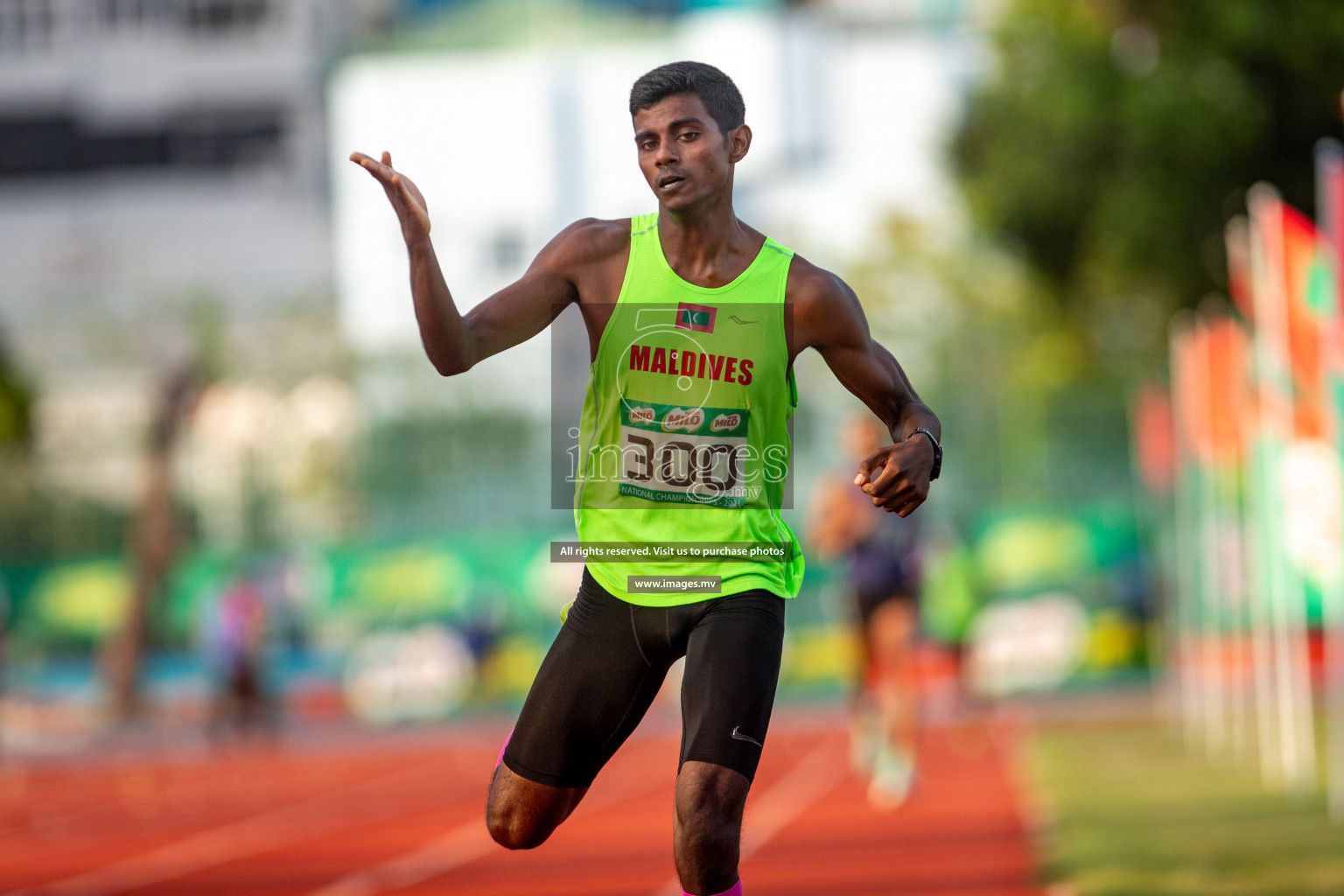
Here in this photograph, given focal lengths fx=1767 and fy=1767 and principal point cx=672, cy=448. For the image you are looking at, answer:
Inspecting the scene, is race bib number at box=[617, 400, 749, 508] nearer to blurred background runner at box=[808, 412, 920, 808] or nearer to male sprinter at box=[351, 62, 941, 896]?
male sprinter at box=[351, 62, 941, 896]

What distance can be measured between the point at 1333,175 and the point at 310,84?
171 ft

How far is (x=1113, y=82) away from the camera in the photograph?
1967 cm

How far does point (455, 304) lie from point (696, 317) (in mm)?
612

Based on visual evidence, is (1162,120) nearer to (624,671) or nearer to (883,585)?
(883,585)

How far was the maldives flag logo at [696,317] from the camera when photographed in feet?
14.4

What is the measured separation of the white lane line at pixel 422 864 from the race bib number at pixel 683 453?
16.3ft

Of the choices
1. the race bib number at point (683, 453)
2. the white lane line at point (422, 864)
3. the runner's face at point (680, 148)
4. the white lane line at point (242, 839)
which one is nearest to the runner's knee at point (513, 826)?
the race bib number at point (683, 453)

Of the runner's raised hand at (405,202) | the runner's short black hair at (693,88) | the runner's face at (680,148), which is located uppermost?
the runner's short black hair at (693,88)

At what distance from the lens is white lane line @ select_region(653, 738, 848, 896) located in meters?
9.97

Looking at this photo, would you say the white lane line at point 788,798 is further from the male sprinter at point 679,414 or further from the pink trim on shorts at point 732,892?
the pink trim on shorts at point 732,892

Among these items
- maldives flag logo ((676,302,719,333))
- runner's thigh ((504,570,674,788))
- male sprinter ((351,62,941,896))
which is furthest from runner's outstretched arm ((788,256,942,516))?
runner's thigh ((504,570,674,788))

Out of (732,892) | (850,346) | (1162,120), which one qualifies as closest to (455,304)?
(850,346)

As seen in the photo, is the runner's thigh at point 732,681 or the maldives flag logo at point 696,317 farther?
the maldives flag logo at point 696,317

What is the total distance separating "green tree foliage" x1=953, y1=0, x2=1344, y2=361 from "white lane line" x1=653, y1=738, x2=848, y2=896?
23.3 ft
